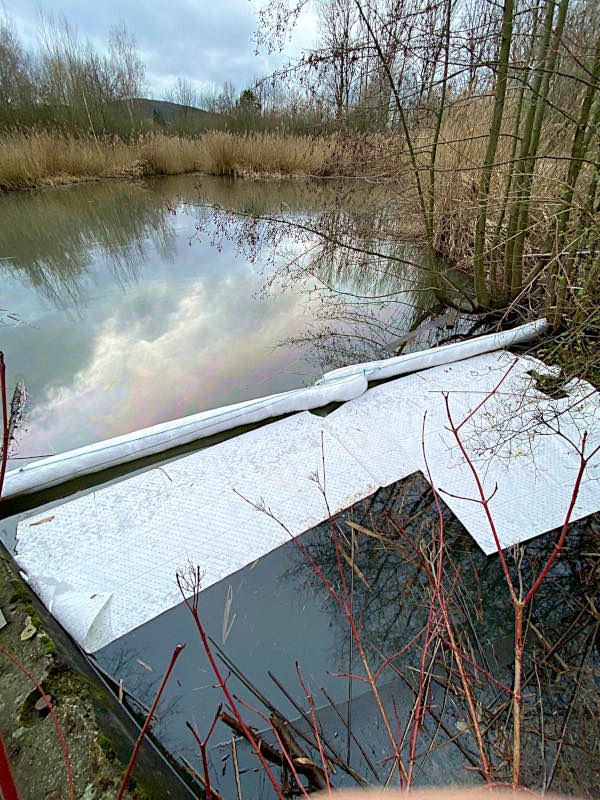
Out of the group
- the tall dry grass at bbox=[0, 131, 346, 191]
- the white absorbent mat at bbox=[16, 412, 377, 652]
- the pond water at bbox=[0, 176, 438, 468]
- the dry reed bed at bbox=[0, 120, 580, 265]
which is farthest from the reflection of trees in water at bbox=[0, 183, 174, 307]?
the white absorbent mat at bbox=[16, 412, 377, 652]

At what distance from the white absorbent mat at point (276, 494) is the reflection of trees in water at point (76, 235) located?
2.04 metres

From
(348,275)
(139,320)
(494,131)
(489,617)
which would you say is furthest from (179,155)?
(489,617)

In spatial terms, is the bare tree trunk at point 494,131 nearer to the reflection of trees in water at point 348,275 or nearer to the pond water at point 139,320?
the reflection of trees in water at point 348,275

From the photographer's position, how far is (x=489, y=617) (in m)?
1.10

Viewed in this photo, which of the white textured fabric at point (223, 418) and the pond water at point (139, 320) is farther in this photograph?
the pond water at point (139, 320)

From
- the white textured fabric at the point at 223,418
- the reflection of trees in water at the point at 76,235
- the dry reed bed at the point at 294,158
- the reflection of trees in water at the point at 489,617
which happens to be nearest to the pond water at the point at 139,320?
the reflection of trees in water at the point at 76,235

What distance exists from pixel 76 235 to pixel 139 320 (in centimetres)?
211

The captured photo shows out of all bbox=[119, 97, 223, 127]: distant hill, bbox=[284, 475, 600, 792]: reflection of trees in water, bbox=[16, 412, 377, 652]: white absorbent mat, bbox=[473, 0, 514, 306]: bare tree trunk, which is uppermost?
bbox=[119, 97, 223, 127]: distant hill

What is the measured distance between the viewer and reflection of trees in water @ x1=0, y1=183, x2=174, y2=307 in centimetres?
318

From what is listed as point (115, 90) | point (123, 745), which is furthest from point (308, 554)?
point (115, 90)

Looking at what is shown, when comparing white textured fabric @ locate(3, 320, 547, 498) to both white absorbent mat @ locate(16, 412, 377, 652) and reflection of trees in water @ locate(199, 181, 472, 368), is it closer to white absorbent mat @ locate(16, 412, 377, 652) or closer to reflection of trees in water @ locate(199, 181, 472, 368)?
white absorbent mat @ locate(16, 412, 377, 652)

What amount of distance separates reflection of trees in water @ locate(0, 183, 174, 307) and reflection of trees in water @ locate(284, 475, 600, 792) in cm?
265

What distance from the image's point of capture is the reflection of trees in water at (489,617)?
875mm

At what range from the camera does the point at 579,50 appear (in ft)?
5.56
